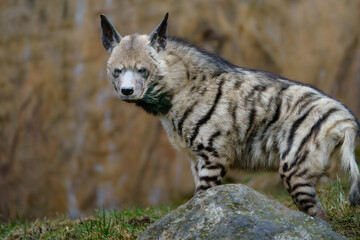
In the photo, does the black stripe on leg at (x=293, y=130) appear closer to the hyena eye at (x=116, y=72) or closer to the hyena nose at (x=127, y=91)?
the hyena nose at (x=127, y=91)

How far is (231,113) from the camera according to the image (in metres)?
4.20

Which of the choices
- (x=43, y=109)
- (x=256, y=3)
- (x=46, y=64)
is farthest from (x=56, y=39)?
(x=256, y=3)

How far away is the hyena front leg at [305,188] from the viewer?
3.76 metres

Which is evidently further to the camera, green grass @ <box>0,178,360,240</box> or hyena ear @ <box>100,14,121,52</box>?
hyena ear @ <box>100,14,121,52</box>

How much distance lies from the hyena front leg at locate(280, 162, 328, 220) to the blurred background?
5046mm

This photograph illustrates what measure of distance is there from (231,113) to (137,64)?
2.88 feet

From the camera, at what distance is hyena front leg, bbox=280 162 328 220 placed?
3.76m

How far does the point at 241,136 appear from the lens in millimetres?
4176

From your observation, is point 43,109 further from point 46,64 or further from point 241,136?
point 241,136

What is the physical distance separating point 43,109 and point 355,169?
6.36 metres

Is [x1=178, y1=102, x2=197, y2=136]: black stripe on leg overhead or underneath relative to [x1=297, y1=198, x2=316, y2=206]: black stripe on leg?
overhead

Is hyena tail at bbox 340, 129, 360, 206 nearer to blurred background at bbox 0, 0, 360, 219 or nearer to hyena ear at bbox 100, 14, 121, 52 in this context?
hyena ear at bbox 100, 14, 121, 52

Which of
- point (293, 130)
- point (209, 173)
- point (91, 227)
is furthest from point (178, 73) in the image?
point (91, 227)

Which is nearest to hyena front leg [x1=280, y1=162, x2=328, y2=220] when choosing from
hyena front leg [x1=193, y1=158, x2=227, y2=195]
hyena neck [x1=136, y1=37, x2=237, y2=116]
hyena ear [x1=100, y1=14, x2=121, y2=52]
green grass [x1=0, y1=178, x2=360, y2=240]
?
green grass [x1=0, y1=178, x2=360, y2=240]
